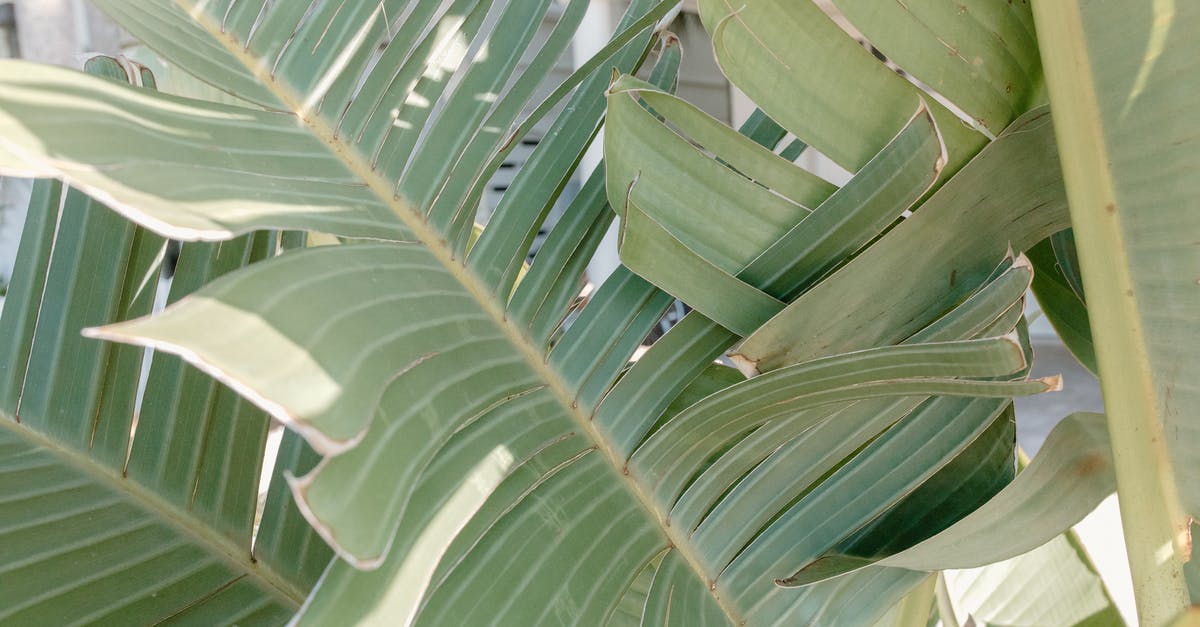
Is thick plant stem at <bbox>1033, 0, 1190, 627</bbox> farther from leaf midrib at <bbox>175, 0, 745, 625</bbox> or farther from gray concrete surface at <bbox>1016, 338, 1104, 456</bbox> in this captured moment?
gray concrete surface at <bbox>1016, 338, 1104, 456</bbox>

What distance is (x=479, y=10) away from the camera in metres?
0.44

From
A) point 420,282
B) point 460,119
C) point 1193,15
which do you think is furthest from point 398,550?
point 1193,15

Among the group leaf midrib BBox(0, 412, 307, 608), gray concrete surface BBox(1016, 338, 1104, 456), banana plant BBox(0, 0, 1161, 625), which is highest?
gray concrete surface BBox(1016, 338, 1104, 456)

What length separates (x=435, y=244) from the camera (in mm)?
383

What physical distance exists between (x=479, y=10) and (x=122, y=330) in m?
0.29

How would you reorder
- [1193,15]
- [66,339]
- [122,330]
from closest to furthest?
[122,330]
[1193,15]
[66,339]

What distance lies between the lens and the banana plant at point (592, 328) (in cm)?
34

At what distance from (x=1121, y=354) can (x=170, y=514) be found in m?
0.45

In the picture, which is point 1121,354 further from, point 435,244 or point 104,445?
point 104,445

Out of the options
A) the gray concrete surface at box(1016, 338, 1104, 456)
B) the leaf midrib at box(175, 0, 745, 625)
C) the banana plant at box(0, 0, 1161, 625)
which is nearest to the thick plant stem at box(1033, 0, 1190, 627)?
the banana plant at box(0, 0, 1161, 625)

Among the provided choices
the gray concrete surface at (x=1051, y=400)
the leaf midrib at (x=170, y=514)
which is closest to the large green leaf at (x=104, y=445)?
the leaf midrib at (x=170, y=514)

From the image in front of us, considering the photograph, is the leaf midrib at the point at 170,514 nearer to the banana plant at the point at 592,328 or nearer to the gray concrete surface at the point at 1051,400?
the banana plant at the point at 592,328

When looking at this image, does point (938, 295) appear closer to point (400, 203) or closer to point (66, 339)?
point (400, 203)

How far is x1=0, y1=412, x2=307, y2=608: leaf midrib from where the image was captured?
0.42 m
